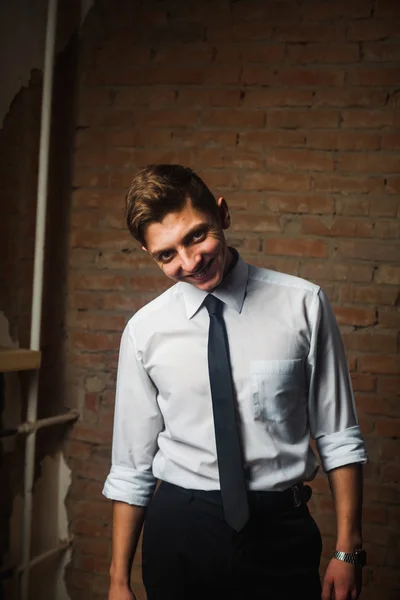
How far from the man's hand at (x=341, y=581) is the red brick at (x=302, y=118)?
4.84 feet

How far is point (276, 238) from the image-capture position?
7.95 feet

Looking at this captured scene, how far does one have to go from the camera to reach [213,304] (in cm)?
168

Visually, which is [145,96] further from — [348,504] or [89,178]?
[348,504]

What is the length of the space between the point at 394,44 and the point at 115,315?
4.53ft

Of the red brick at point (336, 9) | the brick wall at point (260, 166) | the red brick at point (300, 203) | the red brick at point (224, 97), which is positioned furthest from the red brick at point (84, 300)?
the red brick at point (336, 9)

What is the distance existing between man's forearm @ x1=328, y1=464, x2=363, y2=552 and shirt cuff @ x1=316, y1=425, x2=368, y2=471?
0.02 metres

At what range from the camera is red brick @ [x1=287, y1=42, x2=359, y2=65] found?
2354mm

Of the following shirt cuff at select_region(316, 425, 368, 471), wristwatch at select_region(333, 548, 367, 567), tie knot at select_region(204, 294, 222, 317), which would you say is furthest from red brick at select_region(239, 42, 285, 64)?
wristwatch at select_region(333, 548, 367, 567)

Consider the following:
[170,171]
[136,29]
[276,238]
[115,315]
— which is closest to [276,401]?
[170,171]

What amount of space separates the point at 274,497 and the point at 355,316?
3.17 feet

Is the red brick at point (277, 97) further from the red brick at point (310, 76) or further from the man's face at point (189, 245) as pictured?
the man's face at point (189, 245)

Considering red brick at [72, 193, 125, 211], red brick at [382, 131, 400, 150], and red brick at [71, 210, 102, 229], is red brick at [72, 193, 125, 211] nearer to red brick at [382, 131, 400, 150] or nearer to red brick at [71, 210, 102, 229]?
red brick at [71, 210, 102, 229]

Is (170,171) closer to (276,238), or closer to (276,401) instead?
(276,401)

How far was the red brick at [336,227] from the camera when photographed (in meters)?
2.37
